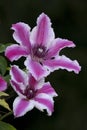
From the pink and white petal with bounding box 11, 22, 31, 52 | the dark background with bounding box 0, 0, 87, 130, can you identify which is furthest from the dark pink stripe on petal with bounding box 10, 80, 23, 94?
the dark background with bounding box 0, 0, 87, 130

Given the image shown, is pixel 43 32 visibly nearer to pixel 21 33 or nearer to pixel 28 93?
pixel 21 33

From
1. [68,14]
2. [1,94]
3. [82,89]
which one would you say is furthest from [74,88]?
[1,94]

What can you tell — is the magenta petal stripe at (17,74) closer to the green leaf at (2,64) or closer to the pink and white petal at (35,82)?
the pink and white petal at (35,82)

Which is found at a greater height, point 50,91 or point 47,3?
point 47,3

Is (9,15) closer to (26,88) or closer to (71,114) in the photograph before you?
(71,114)

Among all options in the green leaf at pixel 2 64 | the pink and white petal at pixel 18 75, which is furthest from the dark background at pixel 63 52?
the pink and white petal at pixel 18 75

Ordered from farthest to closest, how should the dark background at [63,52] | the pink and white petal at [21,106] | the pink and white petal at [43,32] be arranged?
1. the dark background at [63,52]
2. the pink and white petal at [43,32]
3. the pink and white petal at [21,106]
